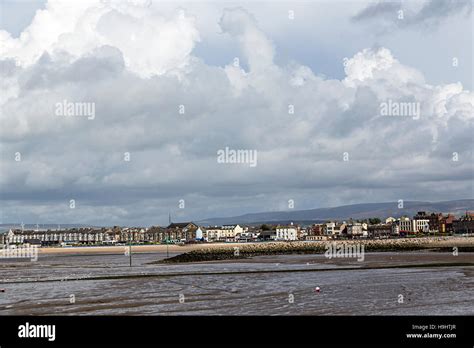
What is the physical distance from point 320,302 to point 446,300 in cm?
710

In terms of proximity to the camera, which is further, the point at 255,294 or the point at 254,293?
the point at 254,293

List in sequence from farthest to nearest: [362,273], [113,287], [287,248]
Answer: [287,248], [362,273], [113,287]

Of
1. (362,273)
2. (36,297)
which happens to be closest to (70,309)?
(36,297)

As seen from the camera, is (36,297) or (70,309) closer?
(70,309)
